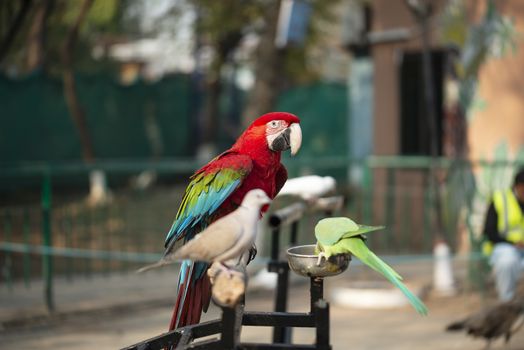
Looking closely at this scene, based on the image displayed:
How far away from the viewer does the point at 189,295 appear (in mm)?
2967

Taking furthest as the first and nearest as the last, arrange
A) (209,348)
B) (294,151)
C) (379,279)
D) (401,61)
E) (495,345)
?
1. (401,61)
2. (379,279)
3. (495,345)
4. (294,151)
5. (209,348)

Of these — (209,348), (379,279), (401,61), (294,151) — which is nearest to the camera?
(209,348)

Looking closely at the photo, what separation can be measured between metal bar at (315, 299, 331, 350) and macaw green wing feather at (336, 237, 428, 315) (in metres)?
A: 0.19

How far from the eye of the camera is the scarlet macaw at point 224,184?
9.30 ft

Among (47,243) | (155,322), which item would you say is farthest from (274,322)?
(47,243)

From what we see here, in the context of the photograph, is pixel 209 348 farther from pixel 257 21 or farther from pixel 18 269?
pixel 257 21

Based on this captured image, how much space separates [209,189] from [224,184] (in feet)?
0.25

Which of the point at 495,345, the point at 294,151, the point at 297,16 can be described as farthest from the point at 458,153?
the point at 294,151

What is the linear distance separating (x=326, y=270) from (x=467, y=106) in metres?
6.10

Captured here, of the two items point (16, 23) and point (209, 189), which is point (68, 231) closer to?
point (16, 23)

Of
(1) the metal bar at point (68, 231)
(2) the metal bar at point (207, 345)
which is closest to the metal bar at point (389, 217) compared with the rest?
(1) the metal bar at point (68, 231)

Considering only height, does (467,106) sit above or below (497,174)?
above

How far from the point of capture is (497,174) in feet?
23.7

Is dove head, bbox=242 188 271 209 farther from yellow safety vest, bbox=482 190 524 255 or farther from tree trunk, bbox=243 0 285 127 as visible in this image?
tree trunk, bbox=243 0 285 127
